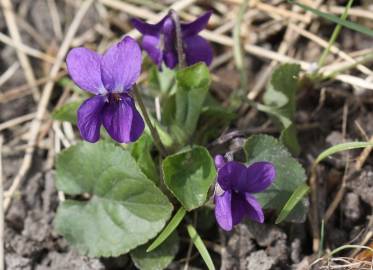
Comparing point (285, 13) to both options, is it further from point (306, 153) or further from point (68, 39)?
point (68, 39)

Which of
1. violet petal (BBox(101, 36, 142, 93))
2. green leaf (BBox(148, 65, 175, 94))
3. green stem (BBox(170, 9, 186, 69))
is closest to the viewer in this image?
violet petal (BBox(101, 36, 142, 93))

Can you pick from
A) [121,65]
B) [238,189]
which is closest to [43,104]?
[121,65]

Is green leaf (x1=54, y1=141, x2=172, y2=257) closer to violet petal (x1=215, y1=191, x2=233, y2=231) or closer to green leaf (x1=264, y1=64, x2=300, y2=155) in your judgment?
violet petal (x1=215, y1=191, x2=233, y2=231)

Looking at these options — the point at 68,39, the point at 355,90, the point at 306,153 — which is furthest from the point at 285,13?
the point at 68,39

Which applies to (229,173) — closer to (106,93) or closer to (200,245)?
(200,245)

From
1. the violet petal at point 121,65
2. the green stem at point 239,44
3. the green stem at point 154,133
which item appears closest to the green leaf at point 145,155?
the green stem at point 154,133

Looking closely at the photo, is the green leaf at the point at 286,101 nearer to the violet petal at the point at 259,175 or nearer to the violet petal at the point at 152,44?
the violet petal at the point at 259,175

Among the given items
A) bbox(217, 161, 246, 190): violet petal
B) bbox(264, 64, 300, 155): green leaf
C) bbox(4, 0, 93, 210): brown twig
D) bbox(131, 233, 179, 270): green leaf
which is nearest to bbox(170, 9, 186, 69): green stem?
bbox(264, 64, 300, 155): green leaf
